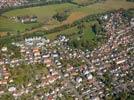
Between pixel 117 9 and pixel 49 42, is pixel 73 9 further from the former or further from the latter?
pixel 49 42

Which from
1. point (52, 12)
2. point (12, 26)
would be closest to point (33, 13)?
point (52, 12)

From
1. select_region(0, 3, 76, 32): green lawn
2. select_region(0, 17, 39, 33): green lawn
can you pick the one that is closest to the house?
select_region(0, 3, 76, 32): green lawn

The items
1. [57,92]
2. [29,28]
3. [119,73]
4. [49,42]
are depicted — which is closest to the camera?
[57,92]

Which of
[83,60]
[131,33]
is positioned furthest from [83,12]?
[83,60]

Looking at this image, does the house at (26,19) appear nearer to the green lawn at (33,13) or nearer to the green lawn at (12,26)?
the green lawn at (33,13)

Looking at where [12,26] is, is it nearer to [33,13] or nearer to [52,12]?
[33,13]

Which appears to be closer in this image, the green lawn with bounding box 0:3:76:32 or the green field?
the green lawn with bounding box 0:3:76:32

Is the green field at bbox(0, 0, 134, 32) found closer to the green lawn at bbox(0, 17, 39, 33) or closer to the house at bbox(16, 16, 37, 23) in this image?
the green lawn at bbox(0, 17, 39, 33)

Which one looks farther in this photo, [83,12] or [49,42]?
[83,12]
